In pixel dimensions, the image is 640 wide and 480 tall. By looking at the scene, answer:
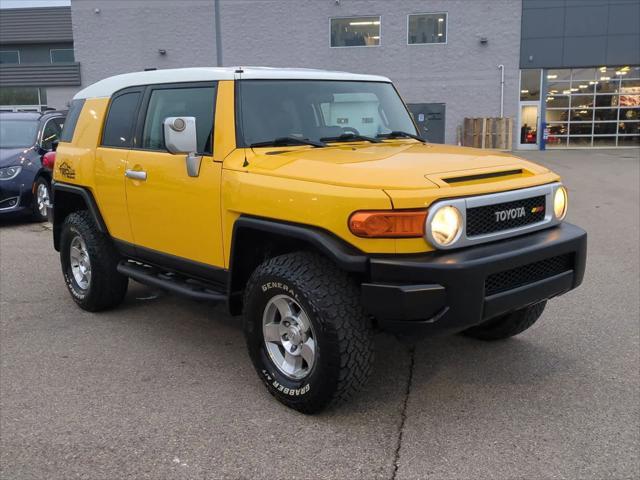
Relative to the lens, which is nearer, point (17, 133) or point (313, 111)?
point (313, 111)

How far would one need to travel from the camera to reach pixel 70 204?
18.8 ft

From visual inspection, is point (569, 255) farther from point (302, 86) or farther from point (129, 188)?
point (129, 188)

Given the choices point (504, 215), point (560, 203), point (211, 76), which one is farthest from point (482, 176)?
point (211, 76)

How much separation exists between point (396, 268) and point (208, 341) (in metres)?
2.17

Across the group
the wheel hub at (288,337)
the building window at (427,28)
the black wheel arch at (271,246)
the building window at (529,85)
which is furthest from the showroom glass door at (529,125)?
the wheel hub at (288,337)

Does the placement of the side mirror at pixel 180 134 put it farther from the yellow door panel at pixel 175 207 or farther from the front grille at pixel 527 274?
the front grille at pixel 527 274

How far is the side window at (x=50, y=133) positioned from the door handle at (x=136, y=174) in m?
6.91

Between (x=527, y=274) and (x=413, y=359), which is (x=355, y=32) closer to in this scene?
(x=413, y=359)

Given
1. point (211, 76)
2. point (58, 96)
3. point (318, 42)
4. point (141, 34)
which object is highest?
point (141, 34)

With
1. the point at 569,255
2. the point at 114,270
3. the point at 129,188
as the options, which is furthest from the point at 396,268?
the point at 114,270

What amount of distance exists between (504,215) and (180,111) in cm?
234

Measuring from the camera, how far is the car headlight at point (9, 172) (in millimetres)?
9773

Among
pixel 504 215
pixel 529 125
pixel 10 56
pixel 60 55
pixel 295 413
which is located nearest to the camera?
pixel 504 215

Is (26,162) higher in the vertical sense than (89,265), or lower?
higher
